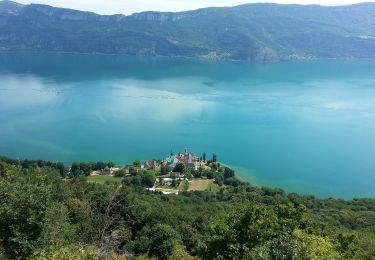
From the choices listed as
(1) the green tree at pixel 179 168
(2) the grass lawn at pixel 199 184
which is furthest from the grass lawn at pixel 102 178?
(2) the grass lawn at pixel 199 184

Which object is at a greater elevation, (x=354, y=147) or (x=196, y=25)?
(x=196, y=25)

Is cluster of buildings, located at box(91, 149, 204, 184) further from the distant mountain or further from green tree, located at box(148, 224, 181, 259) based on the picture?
the distant mountain

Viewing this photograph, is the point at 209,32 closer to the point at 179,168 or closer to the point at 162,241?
the point at 179,168

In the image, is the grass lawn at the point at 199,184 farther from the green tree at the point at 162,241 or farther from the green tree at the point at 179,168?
the green tree at the point at 162,241

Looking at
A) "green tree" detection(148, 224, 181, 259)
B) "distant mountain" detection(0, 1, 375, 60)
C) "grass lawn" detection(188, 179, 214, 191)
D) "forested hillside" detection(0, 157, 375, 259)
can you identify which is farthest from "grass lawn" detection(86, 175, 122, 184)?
"distant mountain" detection(0, 1, 375, 60)

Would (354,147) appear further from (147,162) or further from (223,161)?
(147,162)

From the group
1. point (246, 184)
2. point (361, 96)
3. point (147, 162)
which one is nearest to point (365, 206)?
point (246, 184)
